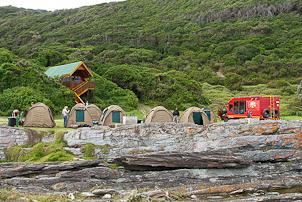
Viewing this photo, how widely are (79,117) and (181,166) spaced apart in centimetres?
1073

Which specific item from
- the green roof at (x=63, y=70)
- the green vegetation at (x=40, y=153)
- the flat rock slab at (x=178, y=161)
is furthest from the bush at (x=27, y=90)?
the flat rock slab at (x=178, y=161)

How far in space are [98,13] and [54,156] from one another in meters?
109

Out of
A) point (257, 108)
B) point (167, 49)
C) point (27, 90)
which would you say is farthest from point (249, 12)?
point (27, 90)

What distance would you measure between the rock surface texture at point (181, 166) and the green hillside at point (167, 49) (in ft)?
38.8

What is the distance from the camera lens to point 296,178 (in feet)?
76.6

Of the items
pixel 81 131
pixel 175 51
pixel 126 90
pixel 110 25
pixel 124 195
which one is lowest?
pixel 124 195

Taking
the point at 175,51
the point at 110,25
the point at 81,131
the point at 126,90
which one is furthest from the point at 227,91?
the point at 110,25

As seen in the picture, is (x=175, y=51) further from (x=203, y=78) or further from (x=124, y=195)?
(x=124, y=195)

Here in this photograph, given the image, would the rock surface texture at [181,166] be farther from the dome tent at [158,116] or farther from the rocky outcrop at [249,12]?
the rocky outcrop at [249,12]

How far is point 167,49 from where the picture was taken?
9100 centimetres

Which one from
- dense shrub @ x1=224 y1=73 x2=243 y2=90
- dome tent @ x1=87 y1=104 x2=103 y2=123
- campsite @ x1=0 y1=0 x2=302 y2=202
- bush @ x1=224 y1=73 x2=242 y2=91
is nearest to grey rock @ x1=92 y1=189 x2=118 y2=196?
campsite @ x1=0 y1=0 x2=302 y2=202

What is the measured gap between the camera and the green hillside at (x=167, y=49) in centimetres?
4878

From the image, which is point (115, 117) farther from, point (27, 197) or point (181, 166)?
point (27, 197)

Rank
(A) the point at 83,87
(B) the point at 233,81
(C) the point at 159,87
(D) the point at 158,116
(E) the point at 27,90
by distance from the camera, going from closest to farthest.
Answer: (D) the point at 158,116 → (E) the point at 27,90 → (A) the point at 83,87 → (C) the point at 159,87 → (B) the point at 233,81
